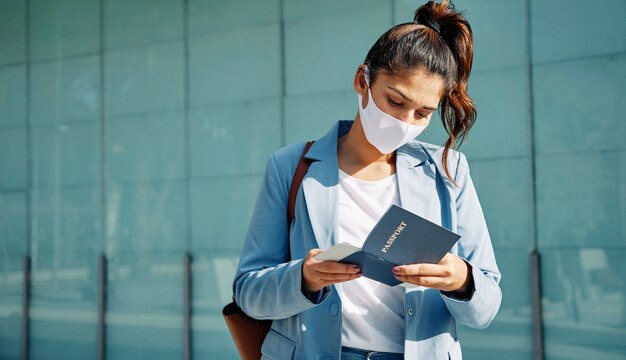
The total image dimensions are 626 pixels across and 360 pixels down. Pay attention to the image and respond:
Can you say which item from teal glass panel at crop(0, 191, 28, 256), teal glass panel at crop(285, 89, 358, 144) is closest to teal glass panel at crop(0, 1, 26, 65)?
teal glass panel at crop(0, 191, 28, 256)

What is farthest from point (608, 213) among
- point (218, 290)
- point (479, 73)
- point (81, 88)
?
point (81, 88)

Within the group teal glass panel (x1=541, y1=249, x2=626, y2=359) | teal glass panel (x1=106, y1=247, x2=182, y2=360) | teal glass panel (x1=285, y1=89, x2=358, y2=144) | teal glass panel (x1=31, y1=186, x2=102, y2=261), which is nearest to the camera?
teal glass panel (x1=541, y1=249, x2=626, y2=359)

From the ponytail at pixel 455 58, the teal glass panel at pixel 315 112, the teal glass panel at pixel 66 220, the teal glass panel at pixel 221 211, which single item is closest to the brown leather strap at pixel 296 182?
the ponytail at pixel 455 58

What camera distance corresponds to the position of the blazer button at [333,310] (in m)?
1.99

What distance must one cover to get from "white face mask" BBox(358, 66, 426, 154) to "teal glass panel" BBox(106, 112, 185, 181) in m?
5.09

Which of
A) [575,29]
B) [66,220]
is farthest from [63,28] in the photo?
[575,29]

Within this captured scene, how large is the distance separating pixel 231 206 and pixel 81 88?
213cm

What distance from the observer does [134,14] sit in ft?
24.4

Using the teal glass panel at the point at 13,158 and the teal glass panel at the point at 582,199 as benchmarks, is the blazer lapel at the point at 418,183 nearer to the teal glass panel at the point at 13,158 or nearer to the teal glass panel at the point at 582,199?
the teal glass panel at the point at 582,199

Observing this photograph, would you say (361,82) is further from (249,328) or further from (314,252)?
(249,328)

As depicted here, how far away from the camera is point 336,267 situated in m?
1.84

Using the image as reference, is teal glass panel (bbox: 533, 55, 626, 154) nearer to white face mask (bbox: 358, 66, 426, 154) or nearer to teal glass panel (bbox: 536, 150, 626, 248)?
teal glass panel (bbox: 536, 150, 626, 248)

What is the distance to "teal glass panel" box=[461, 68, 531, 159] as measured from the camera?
5426mm

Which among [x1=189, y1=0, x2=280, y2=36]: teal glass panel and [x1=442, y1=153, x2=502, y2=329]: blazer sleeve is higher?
[x1=189, y1=0, x2=280, y2=36]: teal glass panel
